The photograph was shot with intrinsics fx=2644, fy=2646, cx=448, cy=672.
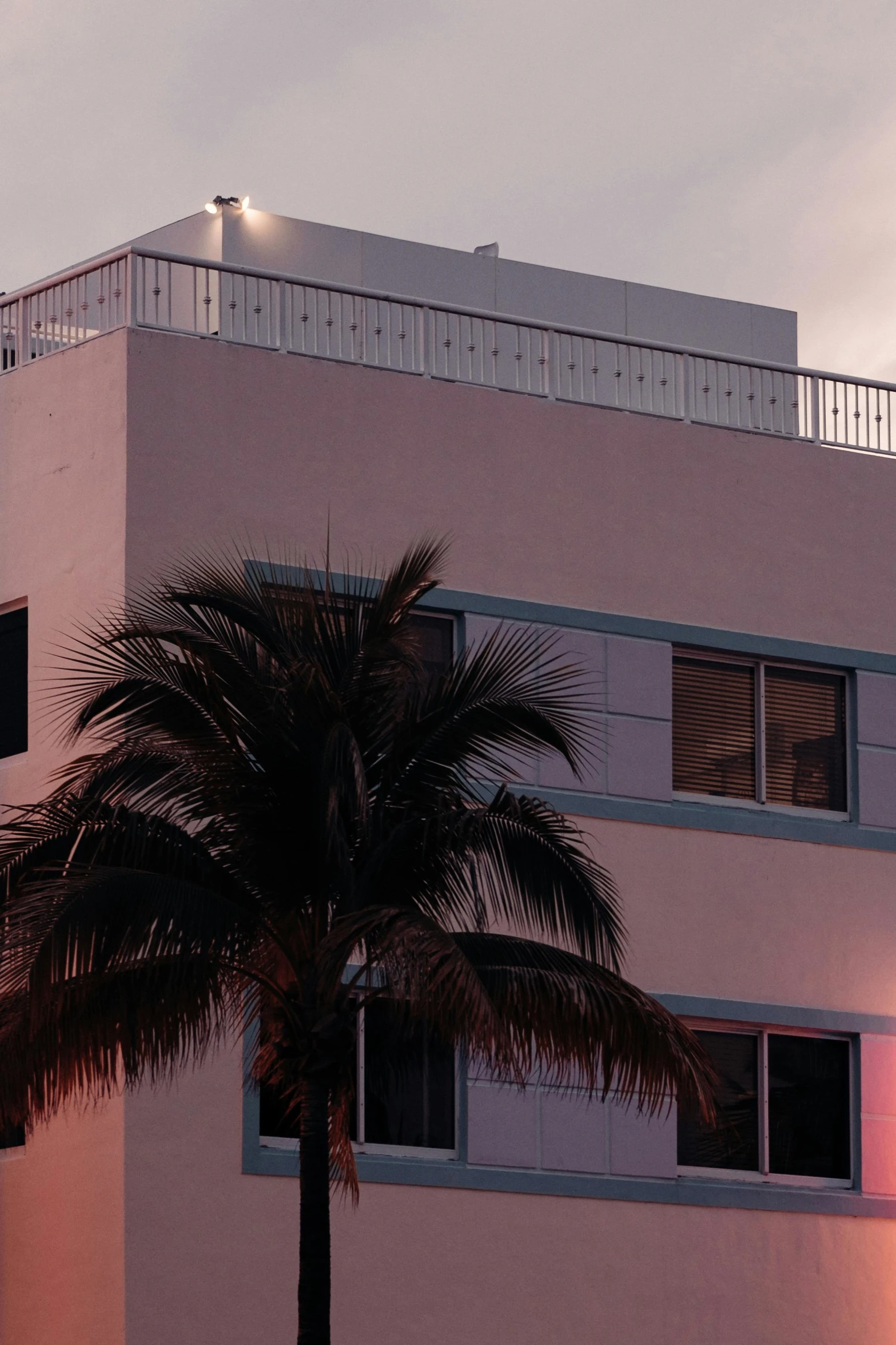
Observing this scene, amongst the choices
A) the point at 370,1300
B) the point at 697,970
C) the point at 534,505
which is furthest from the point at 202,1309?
the point at 534,505

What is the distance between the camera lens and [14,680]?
2125 cm

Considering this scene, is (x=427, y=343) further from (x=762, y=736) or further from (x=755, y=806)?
(x=755, y=806)

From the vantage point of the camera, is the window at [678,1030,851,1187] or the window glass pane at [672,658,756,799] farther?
the window glass pane at [672,658,756,799]

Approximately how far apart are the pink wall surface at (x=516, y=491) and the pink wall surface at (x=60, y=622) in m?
0.37

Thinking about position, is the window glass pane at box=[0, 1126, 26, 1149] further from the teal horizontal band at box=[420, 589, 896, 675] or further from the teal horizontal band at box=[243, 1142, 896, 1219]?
the teal horizontal band at box=[420, 589, 896, 675]

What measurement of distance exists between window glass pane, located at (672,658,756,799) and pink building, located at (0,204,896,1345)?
1.4 inches

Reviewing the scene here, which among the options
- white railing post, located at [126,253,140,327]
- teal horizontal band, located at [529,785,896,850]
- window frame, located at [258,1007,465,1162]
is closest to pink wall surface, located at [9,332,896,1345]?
teal horizontal band, located at [529,785,896,850]

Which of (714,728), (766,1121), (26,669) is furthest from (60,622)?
(766,1121)

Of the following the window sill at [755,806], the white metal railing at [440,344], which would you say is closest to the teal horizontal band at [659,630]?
the window sill at [755,806]

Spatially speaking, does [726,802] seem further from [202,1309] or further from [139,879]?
[139,879]

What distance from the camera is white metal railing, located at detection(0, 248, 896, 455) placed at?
69.8 feet

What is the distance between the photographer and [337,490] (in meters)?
21.1

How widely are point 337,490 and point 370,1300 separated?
630cm

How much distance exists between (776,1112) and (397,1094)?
360 cm
